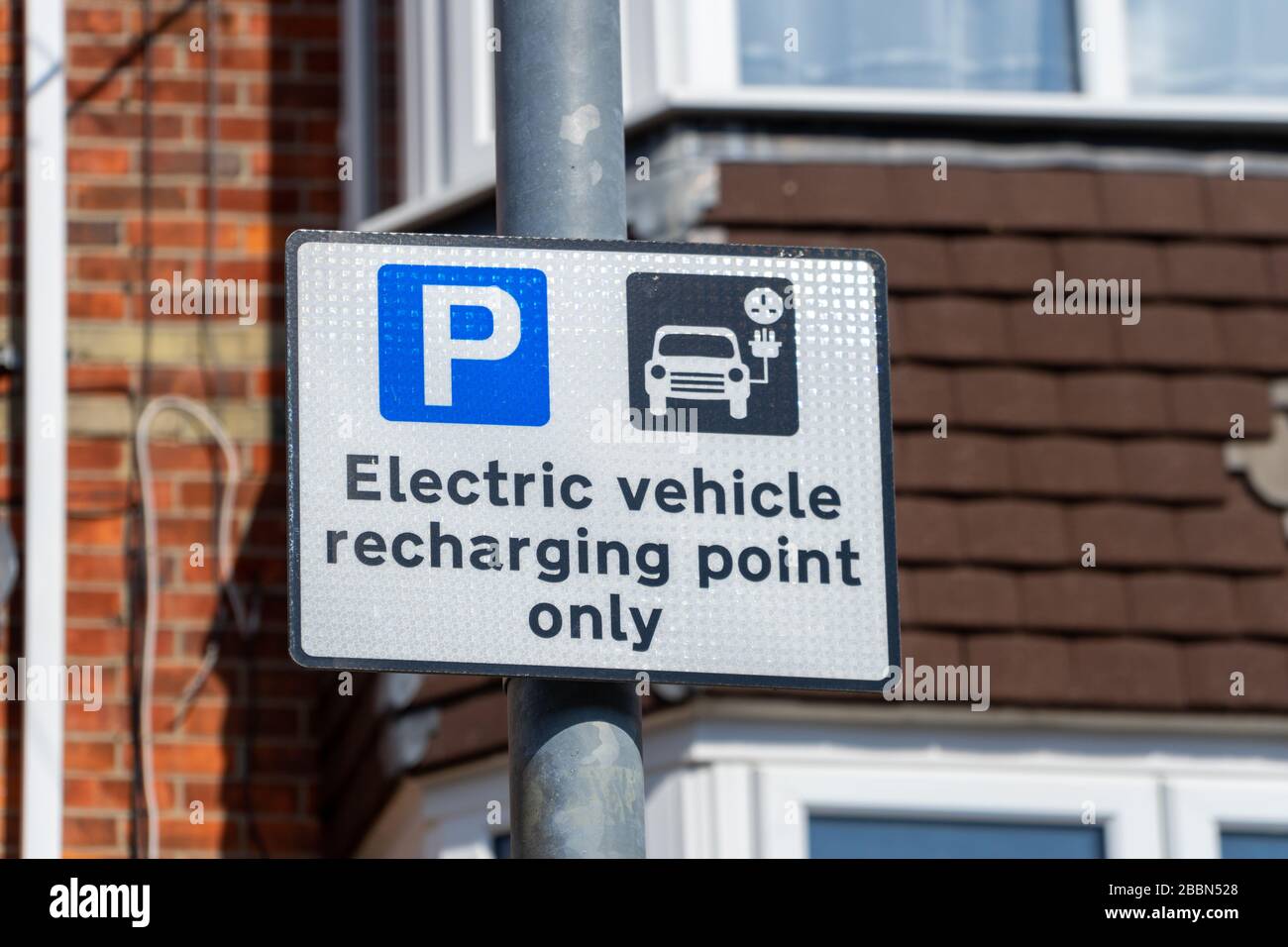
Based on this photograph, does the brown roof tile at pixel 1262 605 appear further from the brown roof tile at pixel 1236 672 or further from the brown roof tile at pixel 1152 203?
the brown roof tile at pixel 1152 203

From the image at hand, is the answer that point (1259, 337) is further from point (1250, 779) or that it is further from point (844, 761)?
point (844, 761)

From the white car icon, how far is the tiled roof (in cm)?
236

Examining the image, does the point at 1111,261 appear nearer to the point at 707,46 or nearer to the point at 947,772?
the point at 707,46

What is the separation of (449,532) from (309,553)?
6.5 inches

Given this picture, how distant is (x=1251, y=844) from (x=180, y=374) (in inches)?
126

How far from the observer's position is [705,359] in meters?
2.73

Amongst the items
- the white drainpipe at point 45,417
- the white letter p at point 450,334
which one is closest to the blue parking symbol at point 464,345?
the white letter p at point 450,334

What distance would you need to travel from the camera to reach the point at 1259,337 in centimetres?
534

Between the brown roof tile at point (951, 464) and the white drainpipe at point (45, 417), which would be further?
the white drainpipe at point (45, 417)

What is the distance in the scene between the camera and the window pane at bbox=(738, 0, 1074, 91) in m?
5.56

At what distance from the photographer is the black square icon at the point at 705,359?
2.72 metres

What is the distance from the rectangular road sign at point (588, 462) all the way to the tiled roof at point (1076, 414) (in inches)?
91.5

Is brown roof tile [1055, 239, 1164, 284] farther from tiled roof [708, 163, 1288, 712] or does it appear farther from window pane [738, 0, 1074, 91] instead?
window pane [738, 0, 1074, 91]

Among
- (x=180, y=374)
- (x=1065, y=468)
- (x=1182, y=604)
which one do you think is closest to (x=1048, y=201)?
(x=1065, y=468)
